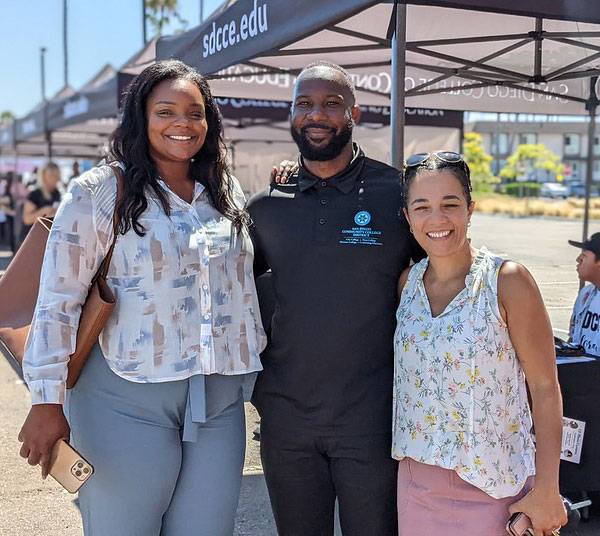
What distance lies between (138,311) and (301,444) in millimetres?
661

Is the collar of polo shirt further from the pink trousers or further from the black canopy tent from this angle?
the pink trousers

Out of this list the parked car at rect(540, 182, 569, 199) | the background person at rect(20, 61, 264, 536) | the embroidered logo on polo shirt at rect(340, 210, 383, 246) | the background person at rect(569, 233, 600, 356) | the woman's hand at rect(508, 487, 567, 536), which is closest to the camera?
the woman's hand at rect(508, 487, 567, 536)

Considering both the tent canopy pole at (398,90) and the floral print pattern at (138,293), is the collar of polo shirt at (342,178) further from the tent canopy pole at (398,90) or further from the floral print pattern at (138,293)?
the tent canopy pole at (398,90)

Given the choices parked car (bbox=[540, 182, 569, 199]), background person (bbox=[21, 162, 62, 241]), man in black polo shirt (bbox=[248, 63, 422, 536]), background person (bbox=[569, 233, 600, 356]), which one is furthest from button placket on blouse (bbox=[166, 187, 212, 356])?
parked car (bbox=[540, 182, 569, 199])

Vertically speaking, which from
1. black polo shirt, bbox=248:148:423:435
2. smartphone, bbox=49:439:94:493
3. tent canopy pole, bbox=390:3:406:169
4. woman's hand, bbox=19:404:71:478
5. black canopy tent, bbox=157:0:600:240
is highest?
black canopy tent, bbox=157:0:600:240

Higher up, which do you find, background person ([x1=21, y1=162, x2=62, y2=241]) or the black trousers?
background person ([x1=21, y1=162, x2=62, y2=241])

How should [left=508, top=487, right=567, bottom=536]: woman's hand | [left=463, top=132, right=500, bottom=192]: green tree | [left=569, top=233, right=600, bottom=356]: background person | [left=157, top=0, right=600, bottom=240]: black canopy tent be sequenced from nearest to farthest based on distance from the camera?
1. [left=508, top=487, right=567, bottom=536]: woman's hand
2. [left=157, top=0, right=600, bottom=240]: black canopy tent
3. [left=569, top=233, right=600, bottom=356]: background person
4. [left=463, top=132, right=500, bottom=192]: green tree

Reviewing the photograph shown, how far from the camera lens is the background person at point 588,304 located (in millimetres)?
3672

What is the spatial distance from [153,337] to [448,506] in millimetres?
897

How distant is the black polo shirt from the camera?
7.28 ft

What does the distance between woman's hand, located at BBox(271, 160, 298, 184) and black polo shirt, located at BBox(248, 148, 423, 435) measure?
0.58 feet

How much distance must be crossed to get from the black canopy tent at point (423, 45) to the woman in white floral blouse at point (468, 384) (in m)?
1.13

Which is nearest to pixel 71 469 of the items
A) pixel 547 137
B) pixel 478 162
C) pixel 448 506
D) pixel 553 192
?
pixel 448 506

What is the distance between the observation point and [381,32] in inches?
192
